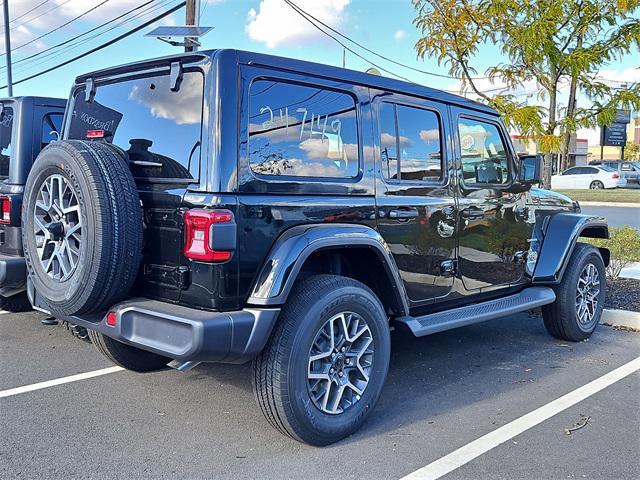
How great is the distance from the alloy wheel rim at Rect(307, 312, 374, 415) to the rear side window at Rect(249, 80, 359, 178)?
0.89 m

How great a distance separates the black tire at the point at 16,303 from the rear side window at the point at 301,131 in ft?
12.7

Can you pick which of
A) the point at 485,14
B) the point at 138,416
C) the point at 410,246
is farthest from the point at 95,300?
the point at 485,14

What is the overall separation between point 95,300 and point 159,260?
0.38 metres

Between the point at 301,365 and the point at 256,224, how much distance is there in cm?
78

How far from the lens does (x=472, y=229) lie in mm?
4668

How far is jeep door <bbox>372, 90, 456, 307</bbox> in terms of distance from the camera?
13.2 feet

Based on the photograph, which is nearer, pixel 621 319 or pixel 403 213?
pixel 403 213

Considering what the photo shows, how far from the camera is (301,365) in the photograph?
3275 millimetres

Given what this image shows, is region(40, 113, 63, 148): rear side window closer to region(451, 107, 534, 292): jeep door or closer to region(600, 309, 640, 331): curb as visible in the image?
region(451, 107, 534, 292): jeep door

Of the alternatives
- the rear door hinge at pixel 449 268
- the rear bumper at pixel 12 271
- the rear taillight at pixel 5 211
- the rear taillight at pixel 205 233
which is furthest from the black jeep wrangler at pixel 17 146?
the rear door hinge at pixel 449 268

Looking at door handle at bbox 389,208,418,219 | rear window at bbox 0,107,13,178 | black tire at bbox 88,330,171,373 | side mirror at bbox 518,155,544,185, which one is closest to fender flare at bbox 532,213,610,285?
side mirror at bbox 518,155,544,185

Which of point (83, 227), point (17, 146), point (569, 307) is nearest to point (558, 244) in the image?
point (569, 307)

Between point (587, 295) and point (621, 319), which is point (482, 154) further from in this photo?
point (621, 319)

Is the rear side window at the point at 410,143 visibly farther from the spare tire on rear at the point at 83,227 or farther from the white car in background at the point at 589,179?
the white car in background at the point at 589,179
